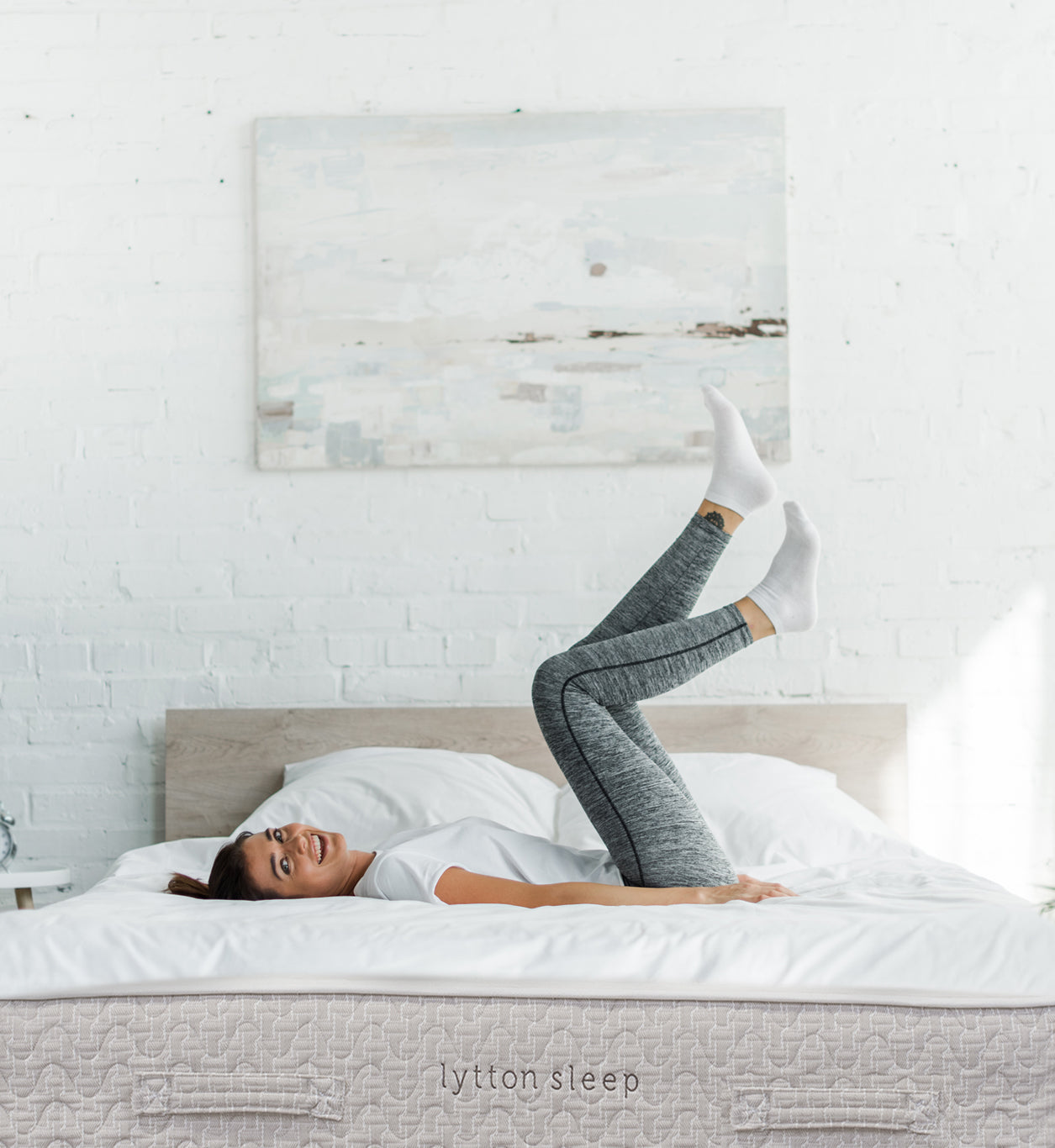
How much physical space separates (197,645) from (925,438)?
1845 mm

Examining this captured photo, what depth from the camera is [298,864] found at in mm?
1476

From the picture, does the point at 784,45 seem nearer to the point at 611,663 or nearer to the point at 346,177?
the point at 346,177

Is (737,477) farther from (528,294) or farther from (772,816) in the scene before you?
(528,294)

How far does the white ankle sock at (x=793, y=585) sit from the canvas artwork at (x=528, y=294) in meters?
0.85

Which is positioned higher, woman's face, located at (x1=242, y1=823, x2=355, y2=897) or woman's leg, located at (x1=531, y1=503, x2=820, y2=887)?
woman's leg, located at (x1=531, y1=503, x2=820, y2=887)

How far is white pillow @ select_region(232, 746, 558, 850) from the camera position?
197 centimetres

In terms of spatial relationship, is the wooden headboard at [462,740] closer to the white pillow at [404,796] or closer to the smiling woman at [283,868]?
the white pillow at [404,796]

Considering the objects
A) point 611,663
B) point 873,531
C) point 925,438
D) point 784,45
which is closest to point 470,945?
point 611,663

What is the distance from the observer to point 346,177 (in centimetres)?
247

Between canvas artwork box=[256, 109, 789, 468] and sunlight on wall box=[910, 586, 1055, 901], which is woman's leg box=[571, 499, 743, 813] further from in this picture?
sunlight on wall box=[910, 586, 1055, 901]

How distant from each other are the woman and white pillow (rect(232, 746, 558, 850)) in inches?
14.3

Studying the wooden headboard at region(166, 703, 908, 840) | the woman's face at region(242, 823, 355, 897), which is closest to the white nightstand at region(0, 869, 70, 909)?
the wooden headboard at region(166, 703, 908, 840)

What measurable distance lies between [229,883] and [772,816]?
1.03m

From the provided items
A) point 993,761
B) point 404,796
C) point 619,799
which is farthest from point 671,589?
point 993,761
